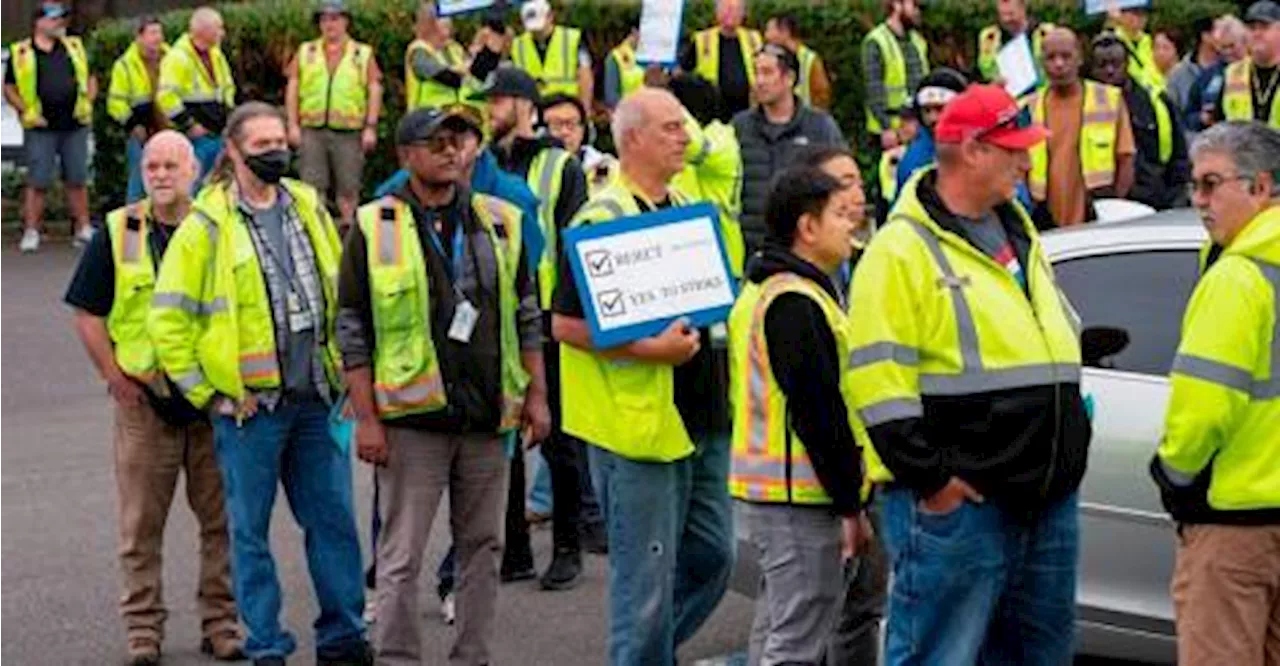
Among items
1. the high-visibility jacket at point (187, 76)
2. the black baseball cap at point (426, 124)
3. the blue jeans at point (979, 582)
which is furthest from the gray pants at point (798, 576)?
the high-visibility jacket at point (187, 76)

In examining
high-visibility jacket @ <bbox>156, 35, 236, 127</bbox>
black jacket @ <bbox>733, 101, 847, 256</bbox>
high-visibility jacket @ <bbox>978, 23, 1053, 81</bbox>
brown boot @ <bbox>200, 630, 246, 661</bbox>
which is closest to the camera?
brown boot @ <bbox>200, 630, 246, 661</bbox>

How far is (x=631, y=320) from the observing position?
8.02 meters

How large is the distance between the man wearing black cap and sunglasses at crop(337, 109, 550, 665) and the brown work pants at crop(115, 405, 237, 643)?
3.43 ft

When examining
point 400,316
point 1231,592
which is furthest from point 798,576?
point 400,316

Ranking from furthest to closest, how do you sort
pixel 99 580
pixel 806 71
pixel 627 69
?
pixel 627 69
pixel 806 71
pixel 99 580

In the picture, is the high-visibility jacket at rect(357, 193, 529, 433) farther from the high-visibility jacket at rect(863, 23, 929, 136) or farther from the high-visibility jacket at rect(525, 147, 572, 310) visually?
the high-visibility jacket at rect(863, 23, 929, 136)

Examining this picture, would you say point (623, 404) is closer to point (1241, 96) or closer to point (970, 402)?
point (970, 402)

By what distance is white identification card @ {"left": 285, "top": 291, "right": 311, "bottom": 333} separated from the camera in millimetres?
8922

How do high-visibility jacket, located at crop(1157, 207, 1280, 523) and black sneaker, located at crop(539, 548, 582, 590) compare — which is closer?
high-visibility jacket, located at crop(1157, 207, 1280, 523)

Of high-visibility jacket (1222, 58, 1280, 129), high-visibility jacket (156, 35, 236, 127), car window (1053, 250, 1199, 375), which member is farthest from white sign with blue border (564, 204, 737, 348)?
high-visibility jacket (156, 35, 236, 127)

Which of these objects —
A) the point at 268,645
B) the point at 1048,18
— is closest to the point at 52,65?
the point at 1048,18

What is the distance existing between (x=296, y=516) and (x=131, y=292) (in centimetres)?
93

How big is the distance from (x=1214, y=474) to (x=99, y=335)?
4080mm

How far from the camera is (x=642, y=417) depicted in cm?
800
